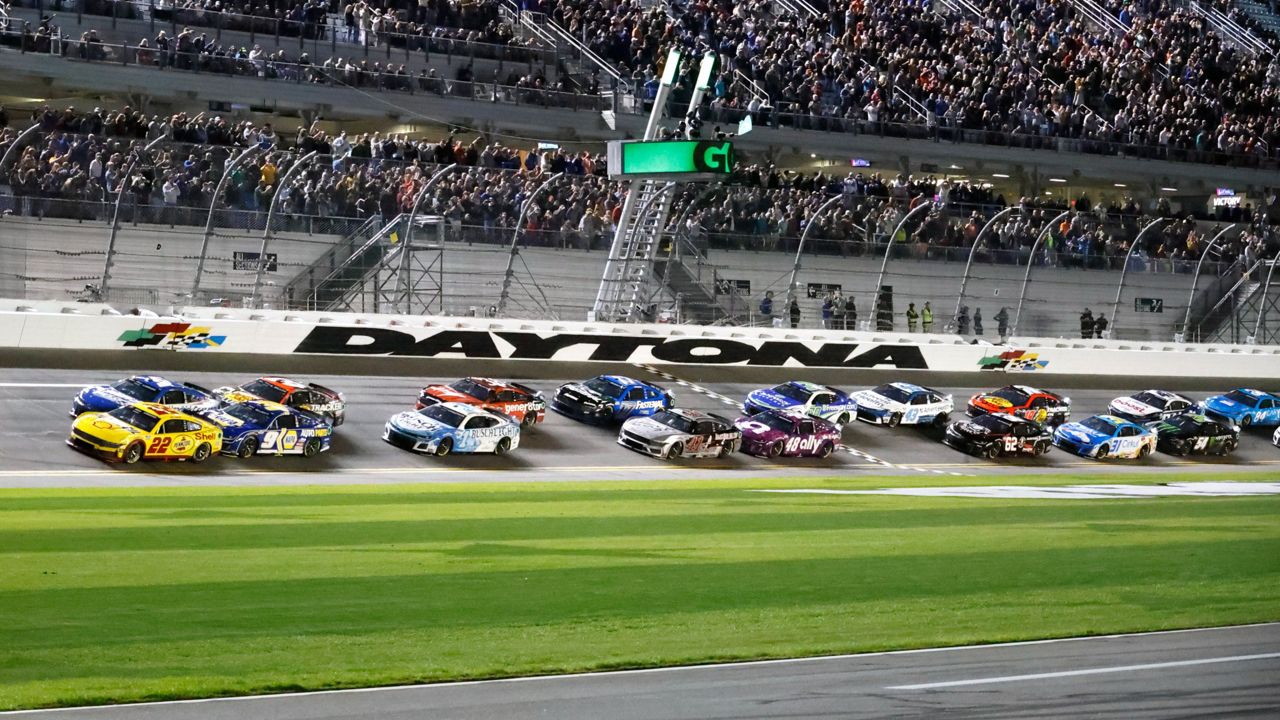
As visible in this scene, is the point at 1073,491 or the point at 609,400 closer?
the point at 1073,491

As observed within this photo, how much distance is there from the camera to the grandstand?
32125 mm

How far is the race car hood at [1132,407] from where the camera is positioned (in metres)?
41.7

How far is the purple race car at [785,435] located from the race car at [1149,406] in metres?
11.0

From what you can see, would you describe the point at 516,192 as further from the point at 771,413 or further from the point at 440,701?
the point at 440,701

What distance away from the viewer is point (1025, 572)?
18.8m

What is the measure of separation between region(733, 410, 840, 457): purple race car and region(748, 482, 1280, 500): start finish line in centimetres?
496

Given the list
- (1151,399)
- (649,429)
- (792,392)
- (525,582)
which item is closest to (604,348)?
(792,392)

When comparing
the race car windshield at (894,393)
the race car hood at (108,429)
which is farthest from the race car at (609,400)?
the race car hood at (108,429)

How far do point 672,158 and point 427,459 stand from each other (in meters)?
10.0

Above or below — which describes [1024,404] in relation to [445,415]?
below

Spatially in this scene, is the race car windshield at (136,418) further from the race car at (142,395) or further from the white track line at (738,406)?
the white track line at (738,406)

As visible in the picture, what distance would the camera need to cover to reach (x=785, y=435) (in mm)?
34281

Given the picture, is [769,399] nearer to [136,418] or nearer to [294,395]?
[294,395]

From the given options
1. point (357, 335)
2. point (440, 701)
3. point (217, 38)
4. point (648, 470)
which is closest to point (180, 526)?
point (440, 701)
